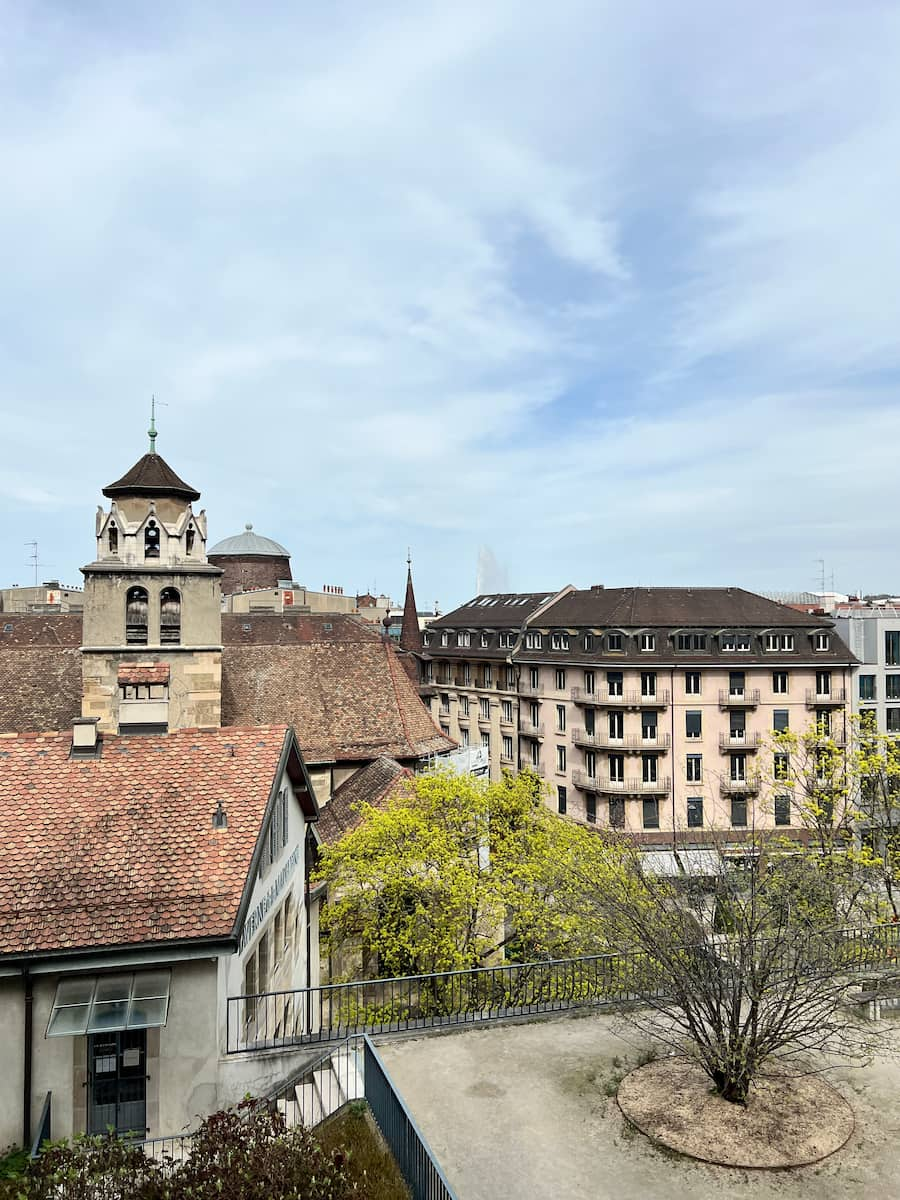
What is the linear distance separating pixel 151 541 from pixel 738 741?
34.8 m

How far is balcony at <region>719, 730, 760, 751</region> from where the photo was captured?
48.2 metres

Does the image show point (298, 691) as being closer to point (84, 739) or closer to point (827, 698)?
point (84, 739)

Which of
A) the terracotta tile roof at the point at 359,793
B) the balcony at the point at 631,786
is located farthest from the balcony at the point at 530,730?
the terracotta tile roof at the point at 359,793

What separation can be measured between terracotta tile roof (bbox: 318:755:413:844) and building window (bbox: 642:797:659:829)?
1896cm

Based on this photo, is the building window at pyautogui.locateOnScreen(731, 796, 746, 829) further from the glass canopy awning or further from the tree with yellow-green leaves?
the glass canopy awning

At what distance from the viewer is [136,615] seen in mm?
30453

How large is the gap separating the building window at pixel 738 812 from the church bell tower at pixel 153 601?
30960mm

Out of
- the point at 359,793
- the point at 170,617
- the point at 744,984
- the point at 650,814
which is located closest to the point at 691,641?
the point at 650,814

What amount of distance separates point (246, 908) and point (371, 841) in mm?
9808

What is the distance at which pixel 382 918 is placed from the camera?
23.2m

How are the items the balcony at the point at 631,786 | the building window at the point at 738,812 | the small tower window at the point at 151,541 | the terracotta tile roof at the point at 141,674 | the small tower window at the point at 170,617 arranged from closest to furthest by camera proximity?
the terracotta tile roof at the point at 141,674, the small tower window at the point at 151,541, the small tower window at the point at 170,617, the balcony at the point at 631,786, the building window at the point at 738,812

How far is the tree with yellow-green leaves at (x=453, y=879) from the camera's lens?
22.2 meters

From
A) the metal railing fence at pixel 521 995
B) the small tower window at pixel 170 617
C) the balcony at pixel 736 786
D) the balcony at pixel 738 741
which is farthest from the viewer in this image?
the balcony at pixel 738 741

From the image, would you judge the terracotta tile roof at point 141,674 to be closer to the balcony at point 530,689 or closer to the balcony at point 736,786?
the balcony at point 530,689
